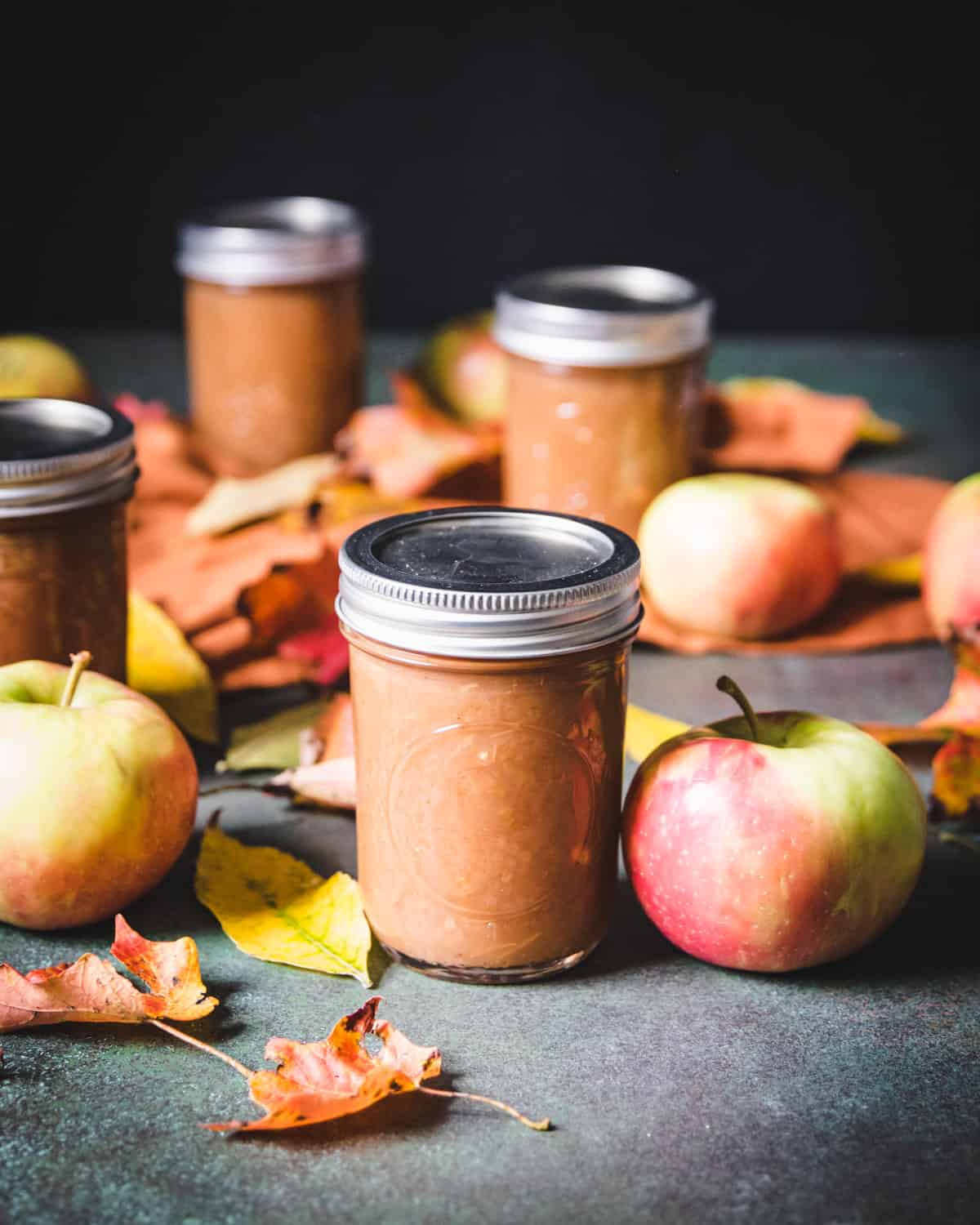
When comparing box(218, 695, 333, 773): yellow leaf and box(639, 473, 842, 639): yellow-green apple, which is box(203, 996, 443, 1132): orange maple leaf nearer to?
box(218, 695, 333, 773): yellow leaf

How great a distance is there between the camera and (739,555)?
1.22m

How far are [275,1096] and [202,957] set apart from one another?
164 mm

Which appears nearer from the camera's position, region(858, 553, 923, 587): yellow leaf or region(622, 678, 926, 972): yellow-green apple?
region(622, 678, 926, 972): yellow-green apple

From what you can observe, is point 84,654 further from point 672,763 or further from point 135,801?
point 672,763

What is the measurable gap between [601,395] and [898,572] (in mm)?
322

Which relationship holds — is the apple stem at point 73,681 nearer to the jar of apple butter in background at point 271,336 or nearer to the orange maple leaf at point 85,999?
the orange maple leaf at point 85,999

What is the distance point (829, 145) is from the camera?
206cm

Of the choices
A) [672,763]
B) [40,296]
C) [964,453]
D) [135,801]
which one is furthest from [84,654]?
[40,296]

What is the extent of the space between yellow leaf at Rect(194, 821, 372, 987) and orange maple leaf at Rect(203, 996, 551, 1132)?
86 mm

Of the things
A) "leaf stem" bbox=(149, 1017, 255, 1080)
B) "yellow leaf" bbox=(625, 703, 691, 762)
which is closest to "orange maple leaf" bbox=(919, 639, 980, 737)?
"yellow leaf" bbox=(625, 703, 691, 762)

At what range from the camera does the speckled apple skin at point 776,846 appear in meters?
0.78

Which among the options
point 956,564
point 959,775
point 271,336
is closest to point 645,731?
point 959,775

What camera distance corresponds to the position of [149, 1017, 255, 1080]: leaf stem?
73 cm

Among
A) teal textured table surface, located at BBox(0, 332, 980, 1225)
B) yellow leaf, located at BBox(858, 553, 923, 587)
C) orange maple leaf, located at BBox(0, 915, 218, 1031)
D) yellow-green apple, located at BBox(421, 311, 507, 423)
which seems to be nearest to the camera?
teal textured table surface, located at BBox(0, 332, 980, 1225)
